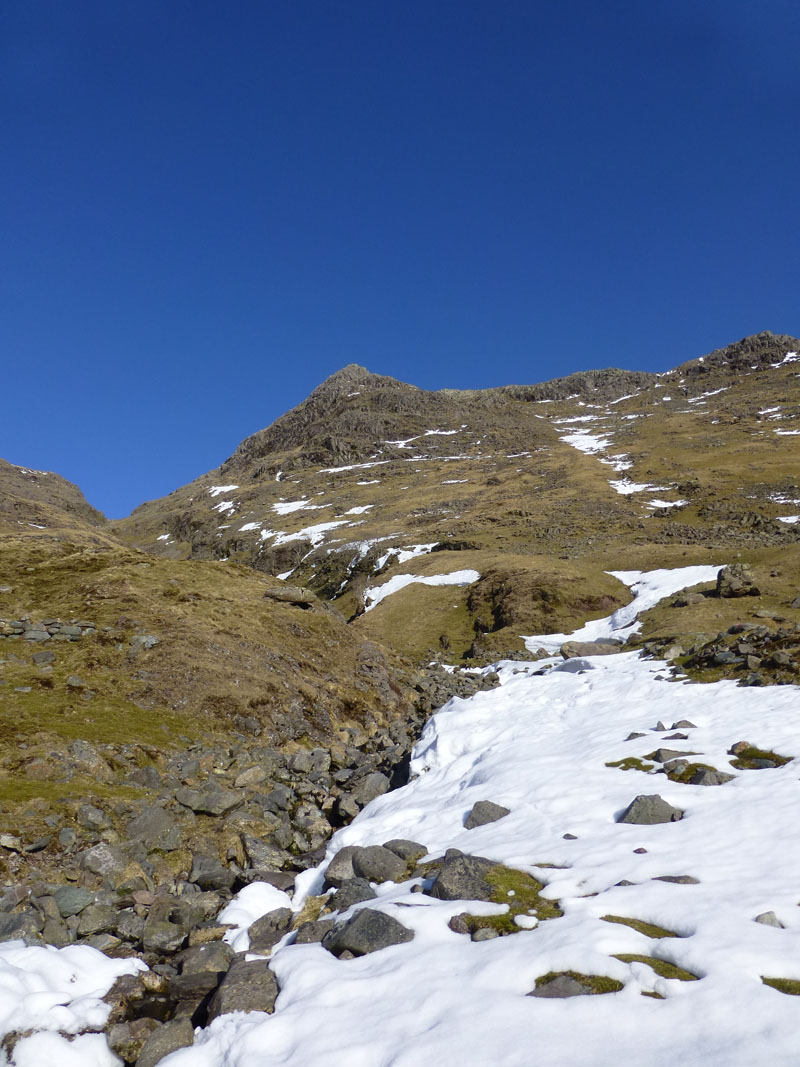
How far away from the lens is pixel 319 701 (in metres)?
24.1

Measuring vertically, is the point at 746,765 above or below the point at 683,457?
below

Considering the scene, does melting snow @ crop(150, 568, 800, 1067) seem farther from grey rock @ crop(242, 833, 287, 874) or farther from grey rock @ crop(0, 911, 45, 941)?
grey rock @ crop(0, 911, 45, 941)

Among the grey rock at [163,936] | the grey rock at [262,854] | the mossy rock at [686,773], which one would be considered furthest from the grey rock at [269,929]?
the mossy rock at [686,773]

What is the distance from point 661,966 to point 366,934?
4065mm

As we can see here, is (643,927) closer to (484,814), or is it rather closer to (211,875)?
(484,814)

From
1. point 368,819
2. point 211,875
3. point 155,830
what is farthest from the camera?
point 368,819

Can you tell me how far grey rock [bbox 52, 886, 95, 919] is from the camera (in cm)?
1099

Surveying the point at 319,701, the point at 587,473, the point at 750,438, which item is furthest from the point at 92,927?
the point at 750,438

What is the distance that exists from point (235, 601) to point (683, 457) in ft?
397

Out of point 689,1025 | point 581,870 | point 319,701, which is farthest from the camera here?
point 319,701

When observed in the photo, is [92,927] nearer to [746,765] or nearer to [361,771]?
[361,771]

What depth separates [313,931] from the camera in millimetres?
9656

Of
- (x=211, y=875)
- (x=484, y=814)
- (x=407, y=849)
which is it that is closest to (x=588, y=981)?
(x=407, y=849)

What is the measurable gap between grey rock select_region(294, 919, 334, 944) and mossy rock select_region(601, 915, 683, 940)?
14.4ft
